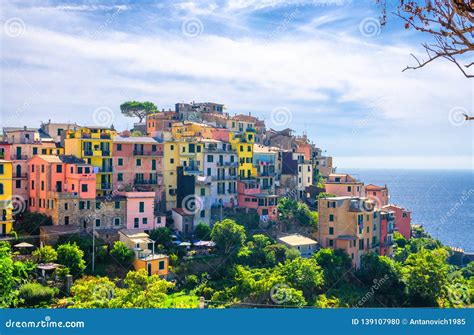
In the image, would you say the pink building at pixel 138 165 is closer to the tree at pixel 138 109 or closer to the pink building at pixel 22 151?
the pink building at pixel 22 151

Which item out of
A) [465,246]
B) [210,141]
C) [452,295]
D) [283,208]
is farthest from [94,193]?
[465,246]

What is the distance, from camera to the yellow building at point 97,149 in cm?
2478

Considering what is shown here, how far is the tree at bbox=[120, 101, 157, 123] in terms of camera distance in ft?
144

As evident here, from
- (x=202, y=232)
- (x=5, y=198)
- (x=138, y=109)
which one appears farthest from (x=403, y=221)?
(x=5, y=198)

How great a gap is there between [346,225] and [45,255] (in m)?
15.5

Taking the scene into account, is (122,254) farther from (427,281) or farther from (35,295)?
(427,281)

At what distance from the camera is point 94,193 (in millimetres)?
23141

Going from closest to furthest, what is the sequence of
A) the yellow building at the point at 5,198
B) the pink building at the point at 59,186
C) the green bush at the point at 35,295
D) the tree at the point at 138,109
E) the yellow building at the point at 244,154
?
the green bush at the point at 35,295 < the yellow building at the point at 5,198 < the pink building at the point at 59,186 < the yellow building at the point at 244,154 < the tree at the point at 138,109

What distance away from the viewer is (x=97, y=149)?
82.3ft

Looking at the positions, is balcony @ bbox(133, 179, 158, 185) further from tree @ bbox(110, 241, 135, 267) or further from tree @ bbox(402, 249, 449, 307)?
tree @ bbox(402, 249, 449, 307)

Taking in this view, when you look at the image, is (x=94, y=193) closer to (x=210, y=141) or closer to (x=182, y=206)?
(x=182, y=206)

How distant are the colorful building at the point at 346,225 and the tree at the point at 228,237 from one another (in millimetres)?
5654

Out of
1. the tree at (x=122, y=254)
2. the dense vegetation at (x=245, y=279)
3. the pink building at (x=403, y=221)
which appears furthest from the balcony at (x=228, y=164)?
the pink building at (x=403, y=221)

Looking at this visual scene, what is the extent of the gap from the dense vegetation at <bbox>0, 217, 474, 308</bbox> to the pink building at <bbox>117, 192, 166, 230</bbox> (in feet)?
3.50
